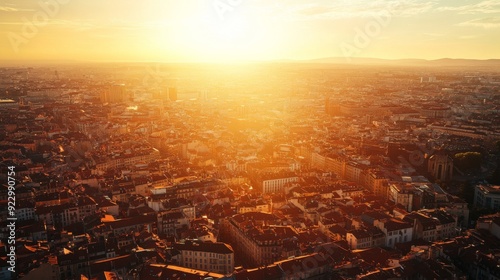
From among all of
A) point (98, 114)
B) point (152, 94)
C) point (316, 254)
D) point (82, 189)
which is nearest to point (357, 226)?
point (316, 254)

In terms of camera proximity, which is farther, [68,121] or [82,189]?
[68,121]

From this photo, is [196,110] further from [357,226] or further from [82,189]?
[357,226]

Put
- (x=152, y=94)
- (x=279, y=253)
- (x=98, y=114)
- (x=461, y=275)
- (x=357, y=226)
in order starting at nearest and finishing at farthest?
(x=461, y=275) < (x=279, y=253) < (x=357, y=226) < (x=98, y=114) < (x=152, y=94)

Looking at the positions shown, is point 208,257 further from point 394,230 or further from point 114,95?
point 114,95

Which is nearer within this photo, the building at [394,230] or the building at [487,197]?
the building at [394,230]

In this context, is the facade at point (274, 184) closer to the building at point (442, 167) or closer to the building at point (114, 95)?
the building at point (442, 167)

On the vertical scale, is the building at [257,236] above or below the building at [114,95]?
below

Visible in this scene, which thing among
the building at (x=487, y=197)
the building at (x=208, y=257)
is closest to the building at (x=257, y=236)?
the building at (x=208, y=257)

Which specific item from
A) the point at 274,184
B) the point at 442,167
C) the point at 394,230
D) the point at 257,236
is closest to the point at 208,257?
the point at 257,236
